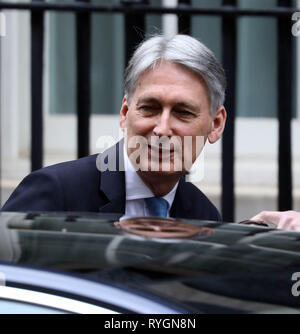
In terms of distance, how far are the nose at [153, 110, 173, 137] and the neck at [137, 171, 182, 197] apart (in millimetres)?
149

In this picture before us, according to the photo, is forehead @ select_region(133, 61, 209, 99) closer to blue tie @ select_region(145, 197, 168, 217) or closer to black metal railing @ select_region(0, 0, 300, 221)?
blue tie @ select_region(145, 197, 168, 217)

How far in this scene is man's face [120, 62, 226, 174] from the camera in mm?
3139

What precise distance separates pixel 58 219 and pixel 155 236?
0.31m

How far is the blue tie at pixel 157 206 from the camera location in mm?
3252

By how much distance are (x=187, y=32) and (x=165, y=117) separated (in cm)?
246

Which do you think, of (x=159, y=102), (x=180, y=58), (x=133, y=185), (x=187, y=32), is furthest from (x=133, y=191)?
(x=187, y=32)

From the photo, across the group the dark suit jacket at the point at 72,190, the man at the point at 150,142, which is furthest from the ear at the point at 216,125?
the dark suit jacket at the point at 72,190

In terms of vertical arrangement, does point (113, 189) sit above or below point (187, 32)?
below

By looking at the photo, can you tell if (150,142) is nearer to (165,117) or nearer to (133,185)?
(165,117)

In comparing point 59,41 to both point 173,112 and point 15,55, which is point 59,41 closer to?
point 15,55

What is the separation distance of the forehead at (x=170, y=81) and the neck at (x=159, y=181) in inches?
10.5

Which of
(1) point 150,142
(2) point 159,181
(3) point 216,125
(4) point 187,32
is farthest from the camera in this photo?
(4) point 187,32

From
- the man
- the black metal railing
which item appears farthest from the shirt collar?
the black metal railing

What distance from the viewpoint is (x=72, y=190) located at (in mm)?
3160
